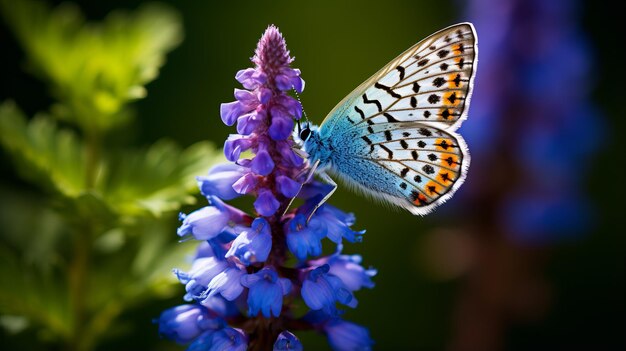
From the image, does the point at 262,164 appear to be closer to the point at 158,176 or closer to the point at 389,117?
the point at 158,176

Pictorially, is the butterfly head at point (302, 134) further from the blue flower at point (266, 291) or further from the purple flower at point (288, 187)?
the blue flower at point (266, 291)

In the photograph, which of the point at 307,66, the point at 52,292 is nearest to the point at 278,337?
the point at 52,292

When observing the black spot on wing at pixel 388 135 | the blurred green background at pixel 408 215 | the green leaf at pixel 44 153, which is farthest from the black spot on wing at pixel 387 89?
the blurred green background at pixel 408 215

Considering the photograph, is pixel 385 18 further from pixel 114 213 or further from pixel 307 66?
pixel 114 213

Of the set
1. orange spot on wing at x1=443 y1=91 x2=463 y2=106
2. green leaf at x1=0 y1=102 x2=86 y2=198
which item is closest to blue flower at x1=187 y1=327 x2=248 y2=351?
green leaf at x1=0 y1=102 x2=86 y2=198

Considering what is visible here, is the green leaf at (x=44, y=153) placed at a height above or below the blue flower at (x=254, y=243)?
above

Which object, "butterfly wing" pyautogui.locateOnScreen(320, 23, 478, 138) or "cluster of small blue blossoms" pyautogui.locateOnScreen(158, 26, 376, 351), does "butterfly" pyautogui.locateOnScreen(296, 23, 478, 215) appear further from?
"cluster of small blue blossoms" pyautogui.locateOnScreen(158, 26, 376, 351)
